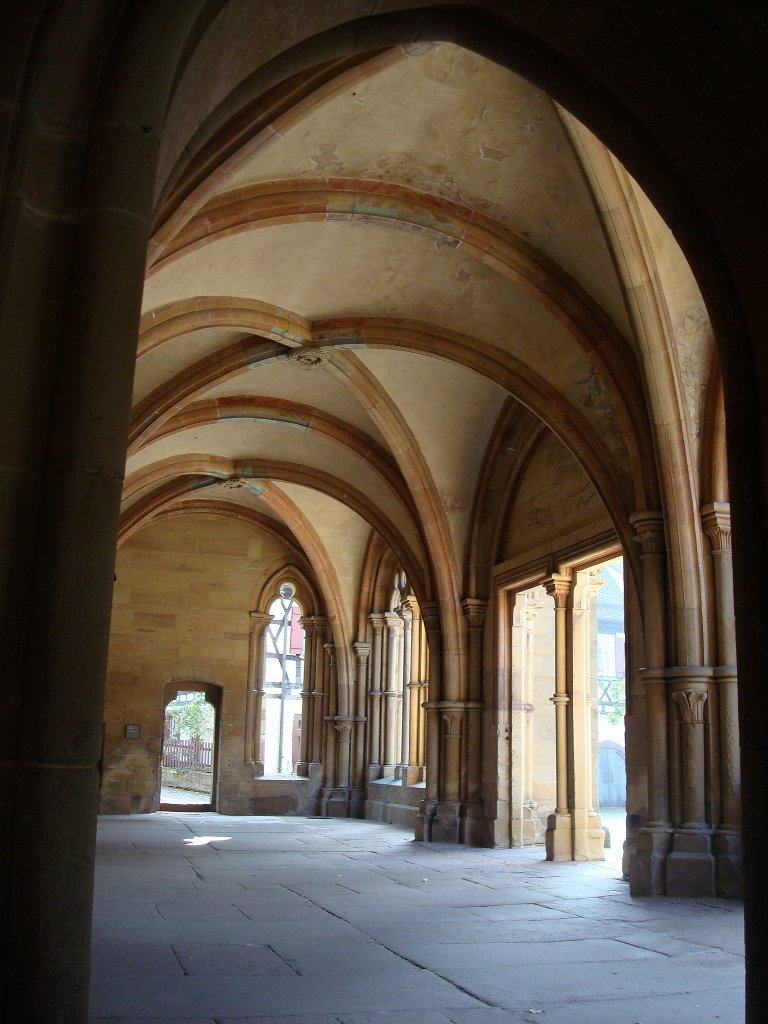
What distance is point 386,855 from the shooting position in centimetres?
1030

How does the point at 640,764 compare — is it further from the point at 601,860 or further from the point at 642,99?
the point at 642,99

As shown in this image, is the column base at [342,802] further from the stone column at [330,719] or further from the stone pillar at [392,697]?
the stone pillar at [392,697]

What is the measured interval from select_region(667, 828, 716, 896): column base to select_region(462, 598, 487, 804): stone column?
15.2 ft

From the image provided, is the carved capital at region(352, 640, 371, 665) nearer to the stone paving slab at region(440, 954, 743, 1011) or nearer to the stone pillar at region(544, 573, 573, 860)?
the stone pillar at region(544, 573, 573, 860)

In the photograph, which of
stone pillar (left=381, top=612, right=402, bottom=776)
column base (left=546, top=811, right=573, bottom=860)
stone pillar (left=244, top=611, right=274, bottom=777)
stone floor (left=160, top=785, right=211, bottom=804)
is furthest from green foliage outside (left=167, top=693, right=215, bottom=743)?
column base (left=546, top=811, right=573, bottom=860)

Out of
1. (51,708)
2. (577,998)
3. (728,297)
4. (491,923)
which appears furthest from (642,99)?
(491,923)

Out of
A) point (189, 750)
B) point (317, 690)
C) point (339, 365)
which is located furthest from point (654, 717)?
point (189, 750)

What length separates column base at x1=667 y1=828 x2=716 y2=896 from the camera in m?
7.17

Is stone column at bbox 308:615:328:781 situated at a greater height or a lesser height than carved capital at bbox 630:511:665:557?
lesser

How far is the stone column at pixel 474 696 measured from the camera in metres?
11.8

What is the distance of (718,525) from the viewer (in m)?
7.64

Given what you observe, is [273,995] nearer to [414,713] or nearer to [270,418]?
[270,418]

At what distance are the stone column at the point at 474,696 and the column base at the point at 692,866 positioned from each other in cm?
463

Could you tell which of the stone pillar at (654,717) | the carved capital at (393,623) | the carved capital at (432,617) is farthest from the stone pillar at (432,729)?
the stone pillar at (654,717)
